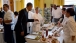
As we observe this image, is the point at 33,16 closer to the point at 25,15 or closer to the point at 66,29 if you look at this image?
the point at 25,15

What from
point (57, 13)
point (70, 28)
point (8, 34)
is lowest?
point (8, 34)

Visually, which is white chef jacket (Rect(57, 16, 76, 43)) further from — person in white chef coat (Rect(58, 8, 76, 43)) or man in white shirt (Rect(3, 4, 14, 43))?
man in white shirt (Rect(3, 4, 14, 43))

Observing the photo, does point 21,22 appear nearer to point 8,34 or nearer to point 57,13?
point 8,34

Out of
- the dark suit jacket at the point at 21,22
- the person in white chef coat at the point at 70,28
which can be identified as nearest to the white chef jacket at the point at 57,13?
the dark suit jacket at the point at 21,22

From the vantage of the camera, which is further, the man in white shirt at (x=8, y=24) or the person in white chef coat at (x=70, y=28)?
the man in white shirt at (x=8, y=24)

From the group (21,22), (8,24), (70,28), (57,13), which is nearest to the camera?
(70,28)

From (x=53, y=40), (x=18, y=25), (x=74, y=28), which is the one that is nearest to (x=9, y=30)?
(x=18, y=25)

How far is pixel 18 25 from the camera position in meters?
2.82

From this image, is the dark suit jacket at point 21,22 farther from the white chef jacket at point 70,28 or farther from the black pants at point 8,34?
the white chef jacket at point 70,28

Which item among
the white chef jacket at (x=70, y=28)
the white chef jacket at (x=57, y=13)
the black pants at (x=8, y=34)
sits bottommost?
the black pants at (x=8, y=34)

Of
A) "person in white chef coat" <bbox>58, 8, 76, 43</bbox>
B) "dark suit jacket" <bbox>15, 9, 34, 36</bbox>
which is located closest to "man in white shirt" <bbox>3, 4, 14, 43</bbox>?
"dark suit jacket" <bbox>15, 9, 34, 36</bbox>

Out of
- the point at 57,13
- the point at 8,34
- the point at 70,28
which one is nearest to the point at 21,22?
the point at 8,34

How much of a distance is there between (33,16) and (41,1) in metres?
3.06

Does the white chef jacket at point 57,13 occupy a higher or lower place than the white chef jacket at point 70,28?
higher
